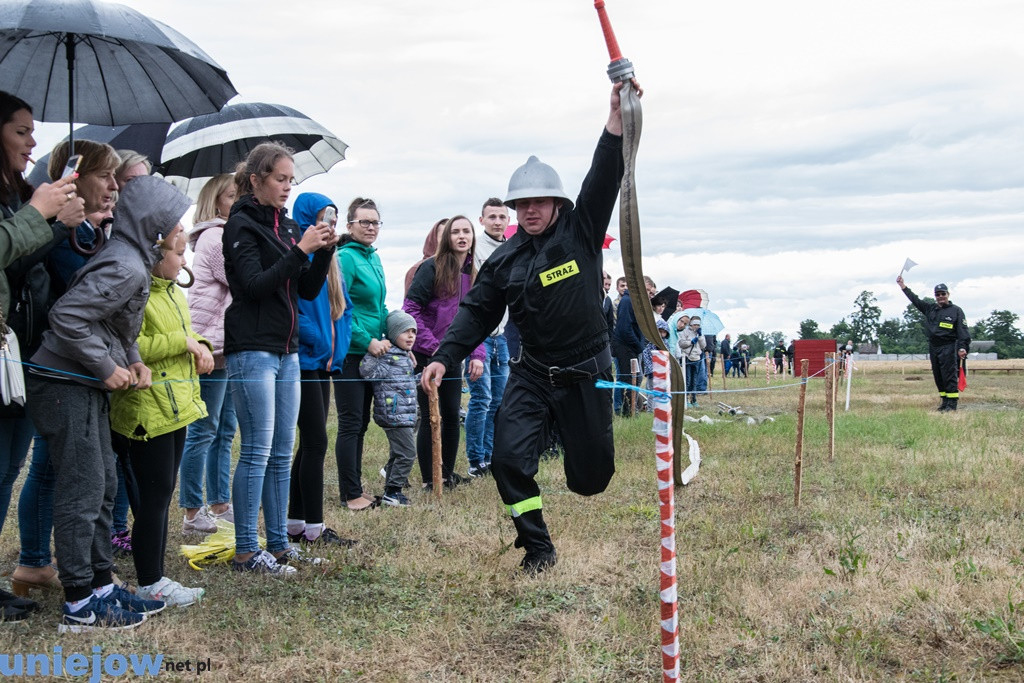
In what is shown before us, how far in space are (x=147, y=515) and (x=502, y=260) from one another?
7.47ft

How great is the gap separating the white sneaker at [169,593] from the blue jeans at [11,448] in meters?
0.74

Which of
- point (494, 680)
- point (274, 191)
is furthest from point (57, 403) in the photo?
point (494, 680)

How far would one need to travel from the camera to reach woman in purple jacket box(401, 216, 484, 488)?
7.90 meters

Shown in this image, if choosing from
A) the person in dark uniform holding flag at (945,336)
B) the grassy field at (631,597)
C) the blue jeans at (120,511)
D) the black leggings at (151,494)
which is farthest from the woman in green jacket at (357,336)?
the person in dark uniform holding flag at (945,336)

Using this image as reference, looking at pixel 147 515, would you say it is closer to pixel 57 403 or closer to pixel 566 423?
pixel 57 403

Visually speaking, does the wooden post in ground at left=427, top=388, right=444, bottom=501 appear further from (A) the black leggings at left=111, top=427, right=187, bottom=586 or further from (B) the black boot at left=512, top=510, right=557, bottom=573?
(A) the black leggings at left=111, top=427, right=187, bottom=586

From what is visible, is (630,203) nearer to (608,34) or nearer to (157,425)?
(608,34)

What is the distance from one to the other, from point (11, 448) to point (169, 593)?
1005 mm

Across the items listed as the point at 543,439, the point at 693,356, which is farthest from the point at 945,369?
the point at 543,439

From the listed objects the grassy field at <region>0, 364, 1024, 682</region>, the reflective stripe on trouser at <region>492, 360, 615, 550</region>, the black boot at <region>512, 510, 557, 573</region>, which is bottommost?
the grassy field at <region>0, 364, 1024, 682</region>

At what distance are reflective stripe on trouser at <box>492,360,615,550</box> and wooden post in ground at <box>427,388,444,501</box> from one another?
2.15 meters

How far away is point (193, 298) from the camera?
5797 mm

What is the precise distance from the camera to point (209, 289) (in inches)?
227

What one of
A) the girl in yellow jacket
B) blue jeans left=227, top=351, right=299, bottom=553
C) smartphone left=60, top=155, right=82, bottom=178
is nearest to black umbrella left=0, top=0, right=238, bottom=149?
smartphone left=60, top=155, right=82, bottom=178
